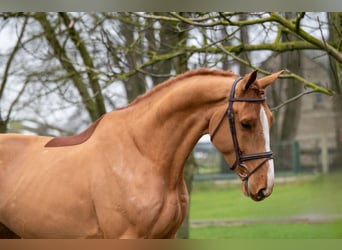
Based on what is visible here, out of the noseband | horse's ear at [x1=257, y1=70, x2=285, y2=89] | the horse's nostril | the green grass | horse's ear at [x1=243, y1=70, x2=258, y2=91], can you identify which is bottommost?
the green grass

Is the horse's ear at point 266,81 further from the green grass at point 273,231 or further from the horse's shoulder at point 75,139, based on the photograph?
the green grass at point 273,231

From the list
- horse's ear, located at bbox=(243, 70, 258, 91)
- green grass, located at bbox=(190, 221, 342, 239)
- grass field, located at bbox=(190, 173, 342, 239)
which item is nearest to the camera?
horse's ear, located at bbox=(243, 70, 258, 91)

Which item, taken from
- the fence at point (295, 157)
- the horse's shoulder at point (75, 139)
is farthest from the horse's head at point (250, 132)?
the fence at point (295, 157)

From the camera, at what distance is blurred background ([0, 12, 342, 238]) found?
5129mm

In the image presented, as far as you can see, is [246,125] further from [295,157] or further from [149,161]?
[295,157]

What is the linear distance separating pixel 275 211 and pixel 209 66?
14.4 feet

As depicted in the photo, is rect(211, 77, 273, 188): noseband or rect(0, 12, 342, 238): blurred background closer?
rect(211, 77, 273, 188): noseband

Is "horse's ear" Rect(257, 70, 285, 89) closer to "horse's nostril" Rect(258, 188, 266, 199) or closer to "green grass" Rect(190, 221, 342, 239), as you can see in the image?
"horse's nostril" Rect(258, 188, 266, 199)

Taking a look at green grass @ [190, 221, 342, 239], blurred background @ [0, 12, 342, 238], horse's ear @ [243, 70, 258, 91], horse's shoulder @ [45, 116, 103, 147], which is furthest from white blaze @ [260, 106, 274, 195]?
green grass @ [190, 221, 342, 239]

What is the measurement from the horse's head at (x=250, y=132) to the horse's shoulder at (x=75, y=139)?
2.07 ft

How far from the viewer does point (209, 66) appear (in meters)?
5.64
